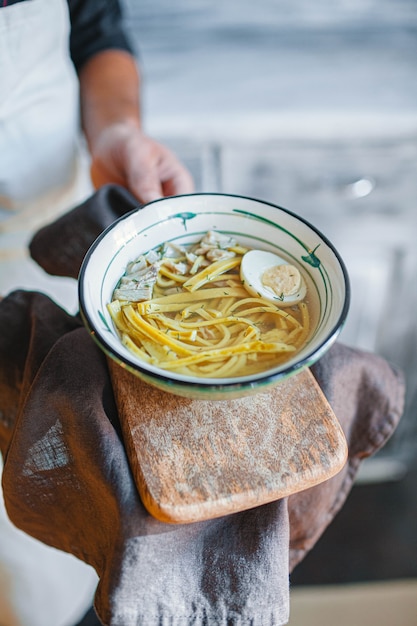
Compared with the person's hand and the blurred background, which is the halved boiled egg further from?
the blurred background

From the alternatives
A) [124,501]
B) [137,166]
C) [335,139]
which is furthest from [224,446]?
[335,139]

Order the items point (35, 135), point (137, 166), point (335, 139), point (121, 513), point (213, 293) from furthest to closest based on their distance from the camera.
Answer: point (335, 139)
point (35, 135)
point (137, 166)
point (213, 293)
point (121, 513)

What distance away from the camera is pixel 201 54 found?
133 cm

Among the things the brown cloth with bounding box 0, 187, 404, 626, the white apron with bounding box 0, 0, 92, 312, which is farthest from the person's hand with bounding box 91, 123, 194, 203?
the brown cloth with bounding box 0, 187, 404, 626

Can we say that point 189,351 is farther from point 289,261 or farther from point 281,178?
point 281,178

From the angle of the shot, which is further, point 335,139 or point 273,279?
point 335,139

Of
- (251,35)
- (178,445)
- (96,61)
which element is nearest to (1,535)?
(178,445)

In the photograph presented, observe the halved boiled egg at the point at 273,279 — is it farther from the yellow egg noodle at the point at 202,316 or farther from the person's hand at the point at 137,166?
the person's hand at the point at 137,166

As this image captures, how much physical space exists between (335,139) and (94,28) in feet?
1.56

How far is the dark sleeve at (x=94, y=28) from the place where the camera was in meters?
0.97

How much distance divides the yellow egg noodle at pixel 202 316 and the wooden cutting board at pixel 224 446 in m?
0.04

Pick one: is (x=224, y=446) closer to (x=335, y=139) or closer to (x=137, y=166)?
(x=137, y=166)

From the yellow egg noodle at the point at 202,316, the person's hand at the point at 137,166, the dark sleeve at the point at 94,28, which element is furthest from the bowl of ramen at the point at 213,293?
the dark sleeve at the point at 94,28

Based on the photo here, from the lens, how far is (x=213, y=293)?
1.96 feet
